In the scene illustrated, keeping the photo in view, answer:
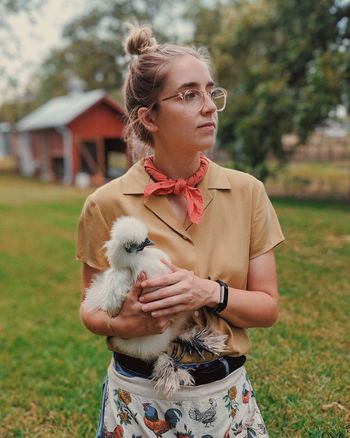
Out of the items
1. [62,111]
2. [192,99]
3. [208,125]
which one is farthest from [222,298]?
[62,111]

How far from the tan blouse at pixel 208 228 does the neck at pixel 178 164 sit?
0.26 feet

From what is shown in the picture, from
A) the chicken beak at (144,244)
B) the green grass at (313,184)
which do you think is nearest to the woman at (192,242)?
the chicken beak at (144,244)

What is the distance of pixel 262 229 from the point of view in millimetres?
2004

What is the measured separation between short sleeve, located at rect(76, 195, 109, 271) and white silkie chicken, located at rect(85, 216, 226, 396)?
0.09 meters

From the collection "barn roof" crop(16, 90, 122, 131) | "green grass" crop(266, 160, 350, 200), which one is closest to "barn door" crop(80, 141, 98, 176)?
"barn roof" crop(16, 90, 122, 131)

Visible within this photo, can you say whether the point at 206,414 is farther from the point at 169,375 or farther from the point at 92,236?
the point at 92,236

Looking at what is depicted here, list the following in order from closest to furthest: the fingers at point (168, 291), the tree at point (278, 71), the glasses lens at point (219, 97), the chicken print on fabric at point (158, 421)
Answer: the fingers at point (168, 291), the chicken print on fabric at point (158, 421), the glasses lens at point (219, 97), the tree at point (278, 71)

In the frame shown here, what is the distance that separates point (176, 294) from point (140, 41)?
111 cm

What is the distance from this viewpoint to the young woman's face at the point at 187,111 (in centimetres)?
199

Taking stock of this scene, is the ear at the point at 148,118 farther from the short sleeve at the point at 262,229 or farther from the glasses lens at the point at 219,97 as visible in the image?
the short sleeve at the point at 262,229

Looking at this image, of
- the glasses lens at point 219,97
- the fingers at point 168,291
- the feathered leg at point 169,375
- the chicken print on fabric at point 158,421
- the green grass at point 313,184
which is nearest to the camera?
the fingers at point 168,291

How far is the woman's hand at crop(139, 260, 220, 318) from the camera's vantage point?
5.83 feet

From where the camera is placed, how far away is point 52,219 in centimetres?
1387

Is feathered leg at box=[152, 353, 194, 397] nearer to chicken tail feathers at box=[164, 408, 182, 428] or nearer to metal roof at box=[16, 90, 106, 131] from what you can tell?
chicken tail feathers at box=[164, 408, 182, 428]
